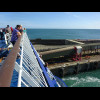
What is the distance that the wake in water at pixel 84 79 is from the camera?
808 inches

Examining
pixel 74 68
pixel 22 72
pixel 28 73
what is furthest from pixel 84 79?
pixel 22 72

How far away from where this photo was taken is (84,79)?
22.5 meters

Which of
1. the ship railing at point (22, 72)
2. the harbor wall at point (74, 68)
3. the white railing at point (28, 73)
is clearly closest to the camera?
the ship railing at point (22, 72)

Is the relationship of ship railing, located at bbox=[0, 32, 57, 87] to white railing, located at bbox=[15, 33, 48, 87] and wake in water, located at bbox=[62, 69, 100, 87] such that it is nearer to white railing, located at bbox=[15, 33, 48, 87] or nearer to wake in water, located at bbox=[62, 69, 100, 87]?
white railing, located at bbox=[15, 33, 48, 87]

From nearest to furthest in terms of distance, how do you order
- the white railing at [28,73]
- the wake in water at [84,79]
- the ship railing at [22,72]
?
the ship railing at [22,72] → the white railing at [28,73] → the wake in water at [84,79]

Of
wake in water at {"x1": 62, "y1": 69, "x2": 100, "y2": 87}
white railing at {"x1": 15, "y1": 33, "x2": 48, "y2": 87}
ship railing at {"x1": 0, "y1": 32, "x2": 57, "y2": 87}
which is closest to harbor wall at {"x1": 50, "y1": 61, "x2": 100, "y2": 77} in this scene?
wake in water at {"x1": 62, "y1": 69, "x2": 100, "y2": 87}

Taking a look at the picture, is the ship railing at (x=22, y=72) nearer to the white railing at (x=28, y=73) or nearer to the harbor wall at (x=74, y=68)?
the white railing at (x=28, y=73)

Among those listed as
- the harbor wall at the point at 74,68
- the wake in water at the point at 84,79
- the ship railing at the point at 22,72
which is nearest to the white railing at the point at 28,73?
the ship railing at the point at 22,72

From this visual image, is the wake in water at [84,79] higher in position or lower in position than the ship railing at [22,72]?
lower

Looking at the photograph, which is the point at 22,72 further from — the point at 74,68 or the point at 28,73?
the point at 74,68
